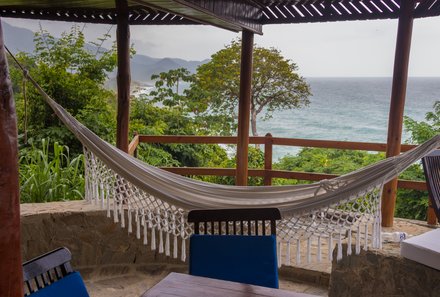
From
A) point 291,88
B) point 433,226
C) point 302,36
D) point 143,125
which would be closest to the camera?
point 433,226

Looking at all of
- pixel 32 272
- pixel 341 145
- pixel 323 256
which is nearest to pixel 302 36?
pixel 341 145

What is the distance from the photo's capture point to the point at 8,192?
2.35 feet

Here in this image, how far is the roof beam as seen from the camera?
2351mm

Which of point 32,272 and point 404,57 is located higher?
point 404,57

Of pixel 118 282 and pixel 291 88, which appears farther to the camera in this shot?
pixel 291 88

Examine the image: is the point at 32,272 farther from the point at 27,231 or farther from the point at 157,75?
the point at 157,75

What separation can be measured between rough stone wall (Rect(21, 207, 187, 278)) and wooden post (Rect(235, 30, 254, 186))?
38.7 inches

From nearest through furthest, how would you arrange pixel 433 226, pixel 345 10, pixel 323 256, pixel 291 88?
pixel 323 256 < pixel 433 226 < pixel 345 10 < pixel 291 88

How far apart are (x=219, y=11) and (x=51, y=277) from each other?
1.99 meters

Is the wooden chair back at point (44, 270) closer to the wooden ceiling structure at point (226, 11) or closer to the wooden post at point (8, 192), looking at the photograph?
the wooden post at point (8, 192)

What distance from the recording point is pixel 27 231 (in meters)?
2.62

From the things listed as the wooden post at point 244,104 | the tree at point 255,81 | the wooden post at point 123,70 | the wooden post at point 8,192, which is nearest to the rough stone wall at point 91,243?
the wooden post at point 123,70

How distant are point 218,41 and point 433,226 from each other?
1021cm

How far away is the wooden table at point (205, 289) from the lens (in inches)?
48.9
